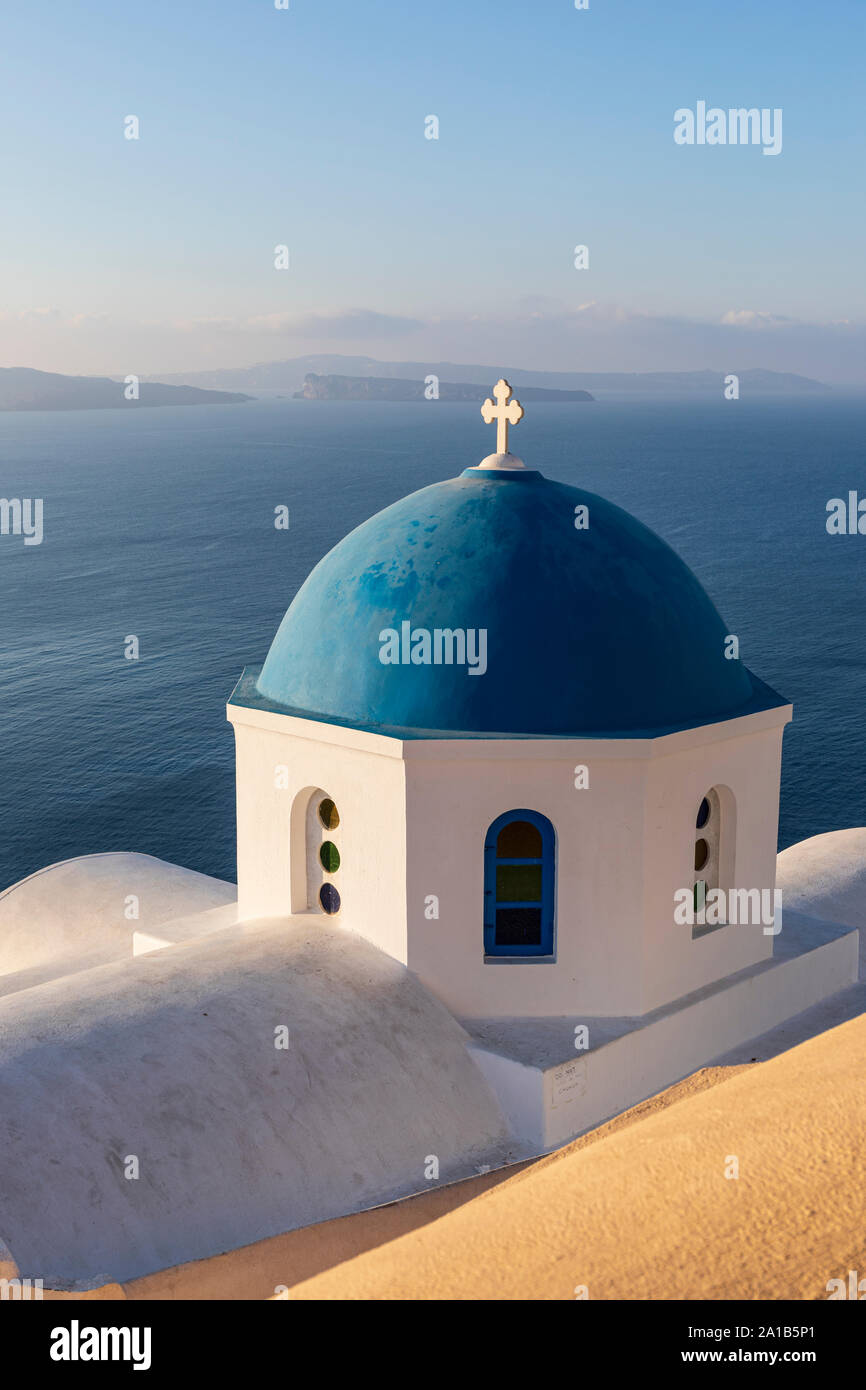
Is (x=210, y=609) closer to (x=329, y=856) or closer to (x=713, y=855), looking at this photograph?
(x=329, y=856)

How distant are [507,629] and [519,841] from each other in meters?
1.81

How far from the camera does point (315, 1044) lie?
32.8ft

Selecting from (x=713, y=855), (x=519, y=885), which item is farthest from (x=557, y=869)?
(x=713, y=855)

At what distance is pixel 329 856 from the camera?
38.6ft

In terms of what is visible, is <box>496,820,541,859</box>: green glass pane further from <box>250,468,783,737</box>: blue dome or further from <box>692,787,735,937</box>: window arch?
<box>692,787,735,937</box>: window arch

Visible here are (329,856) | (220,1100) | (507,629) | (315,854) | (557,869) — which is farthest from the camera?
(315,854)

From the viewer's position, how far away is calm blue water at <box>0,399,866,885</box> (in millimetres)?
34938

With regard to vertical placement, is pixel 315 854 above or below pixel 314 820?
below

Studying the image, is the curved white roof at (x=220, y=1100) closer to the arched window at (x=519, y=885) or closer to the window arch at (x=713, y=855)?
the arched window at (x=519, y=885)

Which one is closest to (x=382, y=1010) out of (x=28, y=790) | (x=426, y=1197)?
(x=426, y=1197)

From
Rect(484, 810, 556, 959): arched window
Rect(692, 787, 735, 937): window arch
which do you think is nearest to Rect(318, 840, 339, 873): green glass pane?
Rect(484, 810, 556, 959): arched window

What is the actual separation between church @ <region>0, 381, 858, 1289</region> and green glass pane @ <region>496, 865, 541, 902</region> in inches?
0.8
